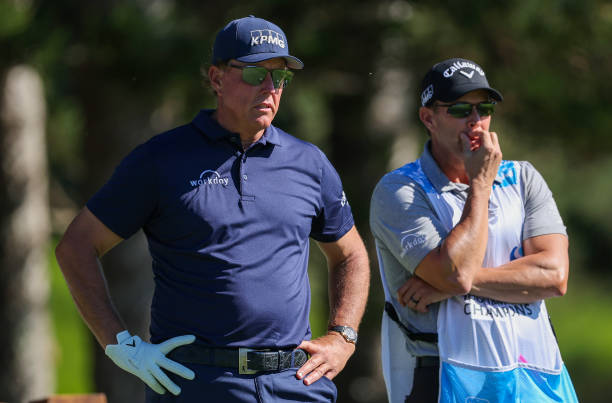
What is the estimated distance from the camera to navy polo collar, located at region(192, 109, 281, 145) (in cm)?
303

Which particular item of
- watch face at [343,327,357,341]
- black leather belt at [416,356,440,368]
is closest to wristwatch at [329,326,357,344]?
watch face at [343,327,357,341]

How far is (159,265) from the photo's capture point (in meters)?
2.97

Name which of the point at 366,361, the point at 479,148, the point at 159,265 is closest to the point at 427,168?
the point at 479,148

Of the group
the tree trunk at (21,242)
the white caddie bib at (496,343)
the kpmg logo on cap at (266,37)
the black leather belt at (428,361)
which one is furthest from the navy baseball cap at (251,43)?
the tree trunk at (21,242)

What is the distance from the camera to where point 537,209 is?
3.24 m

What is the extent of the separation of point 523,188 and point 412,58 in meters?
4.93

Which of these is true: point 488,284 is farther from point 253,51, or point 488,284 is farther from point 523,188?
point 253,51

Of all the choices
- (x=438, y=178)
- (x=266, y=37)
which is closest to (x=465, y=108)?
(x=438, y=178)

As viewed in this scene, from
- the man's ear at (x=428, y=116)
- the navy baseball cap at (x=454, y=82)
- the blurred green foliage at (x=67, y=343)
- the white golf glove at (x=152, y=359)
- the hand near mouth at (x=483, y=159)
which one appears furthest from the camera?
the blurred green foliage at (x=67, y=343)

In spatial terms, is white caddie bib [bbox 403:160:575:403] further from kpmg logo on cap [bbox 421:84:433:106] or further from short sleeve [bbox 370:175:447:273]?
kpmg logo on cap [bbox 421:84:433:106]

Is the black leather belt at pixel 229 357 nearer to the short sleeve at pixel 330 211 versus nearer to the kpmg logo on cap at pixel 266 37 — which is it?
the short sleeve at pixel 330 211

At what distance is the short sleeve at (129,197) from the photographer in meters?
2.89

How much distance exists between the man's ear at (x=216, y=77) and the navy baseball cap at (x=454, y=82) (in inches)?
29.8

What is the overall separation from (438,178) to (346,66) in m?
5.06
